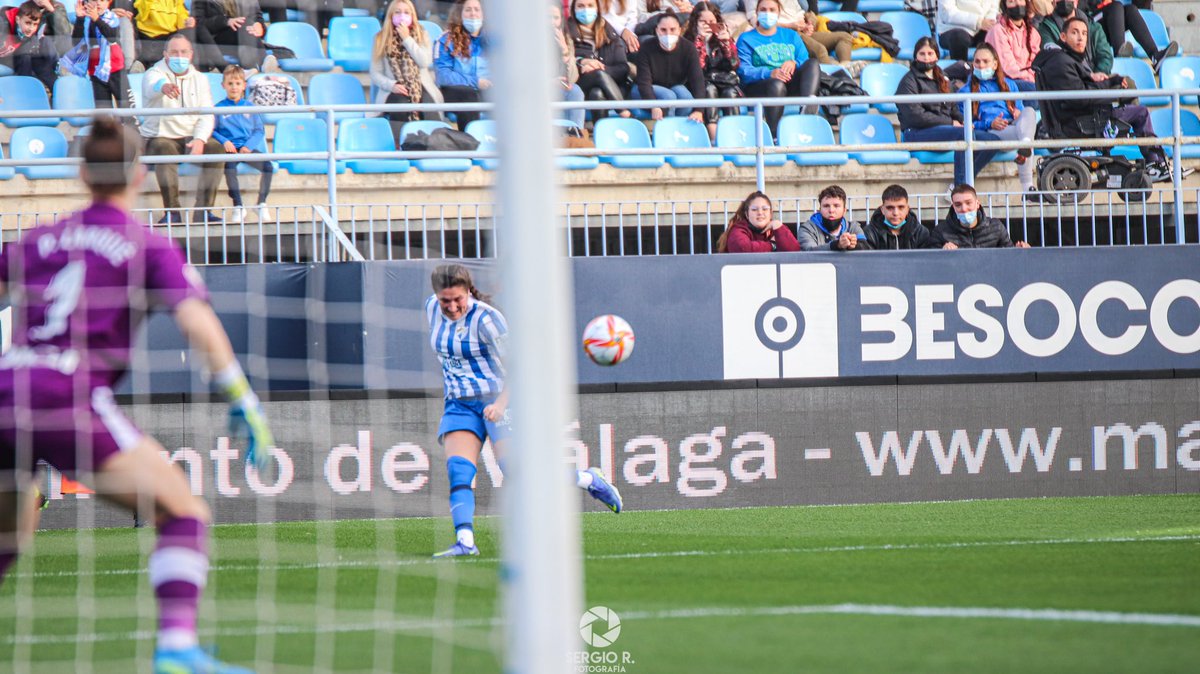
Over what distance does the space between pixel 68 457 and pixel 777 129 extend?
1075 centimetres

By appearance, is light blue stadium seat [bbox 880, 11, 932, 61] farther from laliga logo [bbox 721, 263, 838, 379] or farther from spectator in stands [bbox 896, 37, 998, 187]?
laliga logo [bbox 721, 263, 838, 379]

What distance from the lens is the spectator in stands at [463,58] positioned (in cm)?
1338

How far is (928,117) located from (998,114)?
0.67 m

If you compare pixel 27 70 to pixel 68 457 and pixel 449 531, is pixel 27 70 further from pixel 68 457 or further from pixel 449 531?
pixel 68 457

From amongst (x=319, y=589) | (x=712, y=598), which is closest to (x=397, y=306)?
(x=319, y=589)

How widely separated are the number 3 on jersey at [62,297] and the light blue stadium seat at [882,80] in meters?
12.3

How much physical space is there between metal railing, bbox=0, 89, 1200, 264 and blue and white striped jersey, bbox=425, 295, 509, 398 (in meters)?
2.22

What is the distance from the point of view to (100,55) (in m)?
13.7

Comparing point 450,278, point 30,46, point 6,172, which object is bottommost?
point 450,278

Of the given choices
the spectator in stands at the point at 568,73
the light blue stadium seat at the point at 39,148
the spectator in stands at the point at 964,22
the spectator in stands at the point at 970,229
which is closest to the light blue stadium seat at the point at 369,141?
the spectator in stands at the point at 568,73

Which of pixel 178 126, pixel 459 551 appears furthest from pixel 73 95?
pixel 459 551

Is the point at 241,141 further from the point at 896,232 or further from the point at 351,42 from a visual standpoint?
the point at 896,232

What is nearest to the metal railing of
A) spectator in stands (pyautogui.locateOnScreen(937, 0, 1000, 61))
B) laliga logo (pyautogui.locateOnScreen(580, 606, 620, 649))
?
spectator in stands (pyautogui.locateOnScreen(937, 0, 1000, 61))

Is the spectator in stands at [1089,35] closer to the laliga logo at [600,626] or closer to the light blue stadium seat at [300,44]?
the light blue stadium seat at [300,44]
